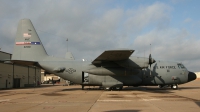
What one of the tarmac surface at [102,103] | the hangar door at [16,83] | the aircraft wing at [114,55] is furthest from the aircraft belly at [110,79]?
the hangar door at [16,83]

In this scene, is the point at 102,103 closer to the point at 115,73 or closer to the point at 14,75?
the point at 115,73

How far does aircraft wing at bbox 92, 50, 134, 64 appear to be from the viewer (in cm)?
1937

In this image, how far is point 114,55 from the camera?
67.9ft

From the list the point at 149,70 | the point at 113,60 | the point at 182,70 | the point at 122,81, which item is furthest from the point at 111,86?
the point at 182,70

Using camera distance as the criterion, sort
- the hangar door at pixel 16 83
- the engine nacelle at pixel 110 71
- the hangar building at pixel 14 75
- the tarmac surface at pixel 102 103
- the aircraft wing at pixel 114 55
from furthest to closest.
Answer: the hangar door at pixel 16 83 < the hangar building at pixel 14 75 < the engine nacelle at pixel 110 71 < the aircraft wing at pixel 114 55 < the tarmac surface at pixel 102 103

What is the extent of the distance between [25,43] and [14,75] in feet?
71.0

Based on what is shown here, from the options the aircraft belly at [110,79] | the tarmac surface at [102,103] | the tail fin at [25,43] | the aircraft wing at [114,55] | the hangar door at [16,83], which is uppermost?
the tail fin at [25,43]

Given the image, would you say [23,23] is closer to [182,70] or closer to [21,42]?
[21,42]

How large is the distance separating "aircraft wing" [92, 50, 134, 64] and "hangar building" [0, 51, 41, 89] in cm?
1978

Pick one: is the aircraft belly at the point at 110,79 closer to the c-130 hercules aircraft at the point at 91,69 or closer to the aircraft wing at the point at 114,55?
the c-130 hercules aircraft at the point at 91,69

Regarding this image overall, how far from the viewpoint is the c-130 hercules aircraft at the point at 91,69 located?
77.7 ft

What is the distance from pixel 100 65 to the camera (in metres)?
23.9

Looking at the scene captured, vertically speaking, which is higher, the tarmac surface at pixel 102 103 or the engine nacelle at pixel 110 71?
the engine nacelle at pixel 110 71

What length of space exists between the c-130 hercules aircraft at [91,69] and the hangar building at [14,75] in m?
Result: 13.6
